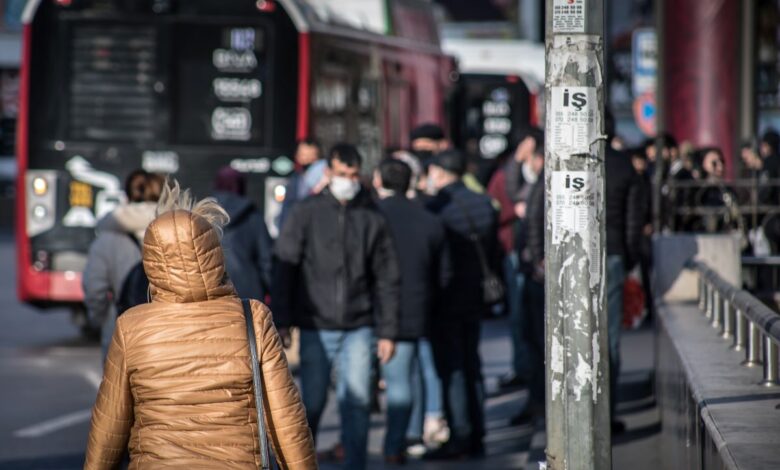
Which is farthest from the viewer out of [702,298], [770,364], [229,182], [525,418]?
[525,418]

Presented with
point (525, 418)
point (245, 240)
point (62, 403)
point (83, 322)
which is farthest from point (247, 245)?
point (83, 322)

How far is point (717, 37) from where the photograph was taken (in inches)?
747

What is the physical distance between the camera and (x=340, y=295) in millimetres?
8805

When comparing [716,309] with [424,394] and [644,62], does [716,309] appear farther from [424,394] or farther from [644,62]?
[644,62]

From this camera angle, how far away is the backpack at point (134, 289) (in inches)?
318

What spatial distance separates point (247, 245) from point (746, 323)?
369 centimetres

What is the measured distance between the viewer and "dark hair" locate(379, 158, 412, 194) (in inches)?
384

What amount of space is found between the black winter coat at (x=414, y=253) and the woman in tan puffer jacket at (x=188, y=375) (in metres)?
5.08

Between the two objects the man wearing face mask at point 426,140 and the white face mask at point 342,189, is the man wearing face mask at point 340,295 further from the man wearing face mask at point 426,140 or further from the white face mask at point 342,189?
the man wearing face mask at point 426,140

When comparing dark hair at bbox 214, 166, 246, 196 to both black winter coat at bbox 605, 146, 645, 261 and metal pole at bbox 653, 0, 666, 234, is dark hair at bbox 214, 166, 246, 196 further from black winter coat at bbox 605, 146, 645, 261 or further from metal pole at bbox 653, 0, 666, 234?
metal pole at bbox 653, 0, 666, 234

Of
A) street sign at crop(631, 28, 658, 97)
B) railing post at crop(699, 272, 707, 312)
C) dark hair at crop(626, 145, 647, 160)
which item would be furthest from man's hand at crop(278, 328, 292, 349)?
street sign at crop(631, 28, 658, 97)

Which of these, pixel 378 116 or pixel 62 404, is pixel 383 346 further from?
pixel 378 116

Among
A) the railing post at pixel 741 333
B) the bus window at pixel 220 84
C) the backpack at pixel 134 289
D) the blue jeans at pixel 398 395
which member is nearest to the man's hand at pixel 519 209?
the bus window at pixel 220 84

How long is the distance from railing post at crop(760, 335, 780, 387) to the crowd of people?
2.33 meters
